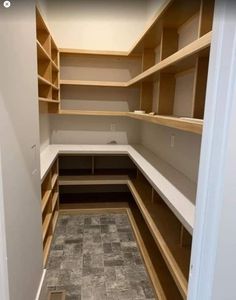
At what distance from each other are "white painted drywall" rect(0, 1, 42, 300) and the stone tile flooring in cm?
55

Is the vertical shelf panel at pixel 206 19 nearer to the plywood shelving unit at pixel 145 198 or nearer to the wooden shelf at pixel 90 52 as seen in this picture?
the plywood shelving unit at pixel 145 198

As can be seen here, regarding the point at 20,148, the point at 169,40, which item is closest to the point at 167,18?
the point at 169,40

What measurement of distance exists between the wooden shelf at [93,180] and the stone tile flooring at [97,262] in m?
0.50

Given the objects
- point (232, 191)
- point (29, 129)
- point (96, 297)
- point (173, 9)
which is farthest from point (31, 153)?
point (173, 9)

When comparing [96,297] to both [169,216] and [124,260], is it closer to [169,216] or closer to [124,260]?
[124,260]

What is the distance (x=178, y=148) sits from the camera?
2221 millimetres

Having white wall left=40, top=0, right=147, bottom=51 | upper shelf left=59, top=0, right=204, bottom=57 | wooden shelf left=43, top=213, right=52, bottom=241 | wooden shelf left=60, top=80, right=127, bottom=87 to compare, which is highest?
white wall left=40, top=0, right=147, bottom=51

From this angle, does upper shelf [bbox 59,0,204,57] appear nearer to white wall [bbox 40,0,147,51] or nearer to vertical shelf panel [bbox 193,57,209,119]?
vertical shelf panel [bbox 193,57,209,119]

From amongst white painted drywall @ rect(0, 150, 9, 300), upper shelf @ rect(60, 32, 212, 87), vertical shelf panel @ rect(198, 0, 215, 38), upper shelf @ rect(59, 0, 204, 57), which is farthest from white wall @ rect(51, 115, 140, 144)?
white painted drywall @ rect(0, 150, 9, 300)

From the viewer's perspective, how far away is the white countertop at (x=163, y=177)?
141 centimetres

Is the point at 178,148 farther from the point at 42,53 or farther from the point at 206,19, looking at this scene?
the point at 42,53

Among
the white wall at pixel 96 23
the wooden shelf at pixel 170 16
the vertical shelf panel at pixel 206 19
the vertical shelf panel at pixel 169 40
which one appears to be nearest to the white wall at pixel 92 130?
the white wall at pixel 96 23

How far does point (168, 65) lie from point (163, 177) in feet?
2.98

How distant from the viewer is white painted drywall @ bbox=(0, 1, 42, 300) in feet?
3.19
